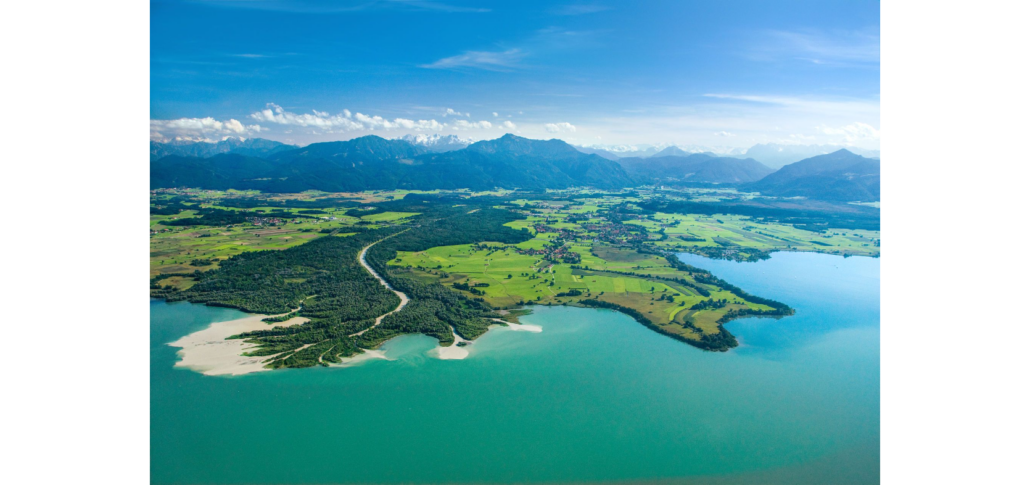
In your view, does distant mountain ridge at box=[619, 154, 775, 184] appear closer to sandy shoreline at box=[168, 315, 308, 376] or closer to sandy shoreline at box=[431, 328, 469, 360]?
sandy shoreline at box=[431, 328, 469, 360]

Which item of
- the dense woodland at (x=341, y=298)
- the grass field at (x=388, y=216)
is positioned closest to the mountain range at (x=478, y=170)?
the grass field at (x=388, y=216)

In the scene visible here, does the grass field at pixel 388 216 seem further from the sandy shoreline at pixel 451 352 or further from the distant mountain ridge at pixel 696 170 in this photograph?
the distant mountain ridge at pixel 696 170

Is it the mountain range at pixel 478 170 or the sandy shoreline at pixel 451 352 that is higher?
the mountain range at pixel 478 170

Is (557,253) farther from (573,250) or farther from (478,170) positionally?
(478,170)

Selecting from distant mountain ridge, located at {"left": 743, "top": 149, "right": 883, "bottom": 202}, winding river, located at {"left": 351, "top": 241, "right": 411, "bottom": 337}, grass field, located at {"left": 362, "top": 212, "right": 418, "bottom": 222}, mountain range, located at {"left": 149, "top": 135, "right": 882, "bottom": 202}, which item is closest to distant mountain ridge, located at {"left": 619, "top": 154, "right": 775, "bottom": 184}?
mountain range, located at {"left": 149, "top": 135, "right": 882, "bottom": 202}
